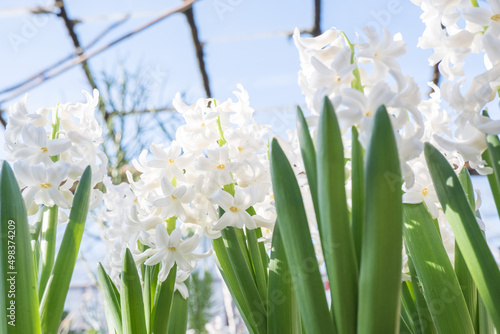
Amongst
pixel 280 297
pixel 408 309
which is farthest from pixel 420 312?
pixel 280 297

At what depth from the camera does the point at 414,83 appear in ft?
1.90

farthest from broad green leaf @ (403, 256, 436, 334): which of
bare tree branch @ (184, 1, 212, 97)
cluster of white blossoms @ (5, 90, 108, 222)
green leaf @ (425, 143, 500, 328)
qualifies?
bare tree branch @ (184, 1, 212, 97)

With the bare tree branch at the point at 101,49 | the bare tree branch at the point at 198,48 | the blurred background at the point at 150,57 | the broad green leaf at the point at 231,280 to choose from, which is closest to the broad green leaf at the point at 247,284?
the broad green leaf at the point at 231,280

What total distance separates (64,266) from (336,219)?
1.25ft

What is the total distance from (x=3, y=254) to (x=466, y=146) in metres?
0.55

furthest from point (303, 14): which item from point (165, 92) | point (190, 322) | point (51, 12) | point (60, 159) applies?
point (60, 159)

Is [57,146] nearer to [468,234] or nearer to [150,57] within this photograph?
[468,234]

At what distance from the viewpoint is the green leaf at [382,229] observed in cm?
48

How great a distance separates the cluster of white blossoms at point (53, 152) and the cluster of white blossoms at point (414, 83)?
35 centimetres

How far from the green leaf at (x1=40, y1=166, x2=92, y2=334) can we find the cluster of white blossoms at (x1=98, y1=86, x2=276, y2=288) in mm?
86

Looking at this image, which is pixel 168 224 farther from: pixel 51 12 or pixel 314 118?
pixel 51 12

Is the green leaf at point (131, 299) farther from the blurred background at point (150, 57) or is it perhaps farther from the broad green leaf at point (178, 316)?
the blurred background at point (150, 57)

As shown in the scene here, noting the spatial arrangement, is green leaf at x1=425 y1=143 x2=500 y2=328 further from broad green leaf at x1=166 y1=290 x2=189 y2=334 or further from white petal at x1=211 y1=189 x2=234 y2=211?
broad green leaf at x1=166 y1=290 x2=189 y2=334

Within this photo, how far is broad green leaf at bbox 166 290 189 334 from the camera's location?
82 cm
